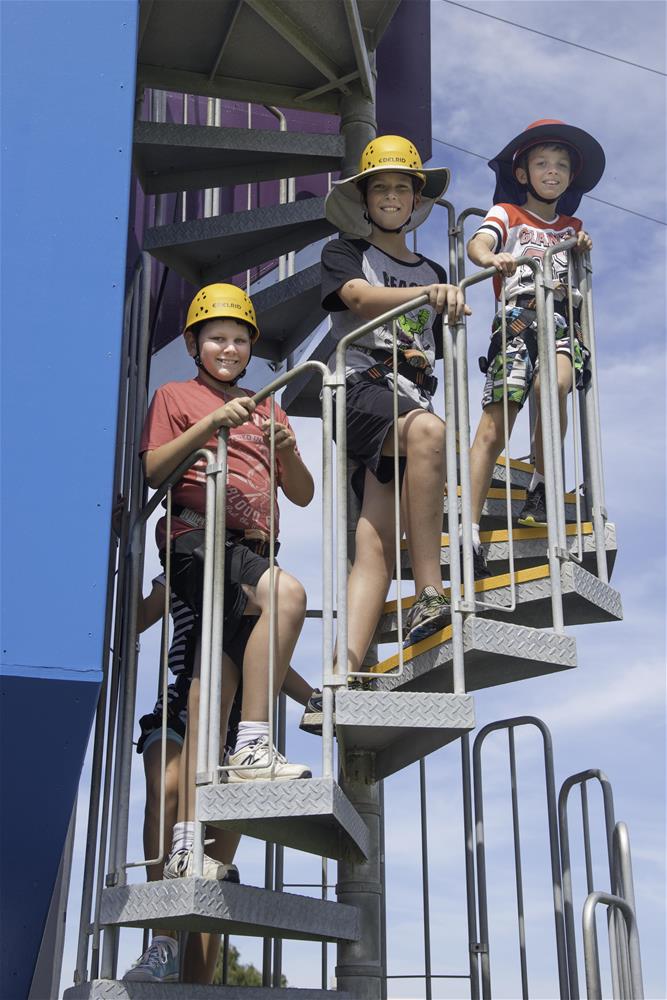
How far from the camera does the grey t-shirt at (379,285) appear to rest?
17.0 feet

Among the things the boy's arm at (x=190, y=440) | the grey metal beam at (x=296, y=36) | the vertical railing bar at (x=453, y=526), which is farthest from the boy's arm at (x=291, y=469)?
the grey metal beam at (x=296, y=36)

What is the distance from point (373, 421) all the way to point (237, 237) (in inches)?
87.9

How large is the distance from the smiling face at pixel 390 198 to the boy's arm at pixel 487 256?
32 cm

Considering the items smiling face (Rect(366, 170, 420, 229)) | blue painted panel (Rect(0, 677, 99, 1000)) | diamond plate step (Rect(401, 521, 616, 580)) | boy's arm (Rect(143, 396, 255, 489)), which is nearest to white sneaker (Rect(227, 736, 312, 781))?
blue painted panel (Rect(0, 677, 99, 1000))

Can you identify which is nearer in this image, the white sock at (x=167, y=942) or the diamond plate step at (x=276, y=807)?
the diamond plate step at (x=276, y=807)

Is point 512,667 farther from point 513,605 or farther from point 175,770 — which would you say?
point 175,770

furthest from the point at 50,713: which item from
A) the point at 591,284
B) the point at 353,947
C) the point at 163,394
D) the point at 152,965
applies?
the point at 591,284

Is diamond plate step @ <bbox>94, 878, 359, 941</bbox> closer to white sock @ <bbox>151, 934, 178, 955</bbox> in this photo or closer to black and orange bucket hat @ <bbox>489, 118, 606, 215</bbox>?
white sock @ <bbox>151, 934, 178, 955</bbox>

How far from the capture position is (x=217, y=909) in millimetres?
4309

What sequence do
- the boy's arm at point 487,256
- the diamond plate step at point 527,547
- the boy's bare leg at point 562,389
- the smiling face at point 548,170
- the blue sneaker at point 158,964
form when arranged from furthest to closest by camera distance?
the smiling face at point 548,170
the boy's bare leg at point 562,389
the diamond plate step at point 527,547
the boy's arm at point 487,256
the blue sneaker at point 158,964

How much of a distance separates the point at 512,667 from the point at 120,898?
5.18 feet

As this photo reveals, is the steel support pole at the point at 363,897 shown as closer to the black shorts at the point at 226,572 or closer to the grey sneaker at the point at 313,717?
the grey sneaker at the point at 313,717

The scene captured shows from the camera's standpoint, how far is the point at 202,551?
489 centimetres

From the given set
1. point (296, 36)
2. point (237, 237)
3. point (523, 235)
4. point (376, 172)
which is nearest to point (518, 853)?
point (523, 235)
